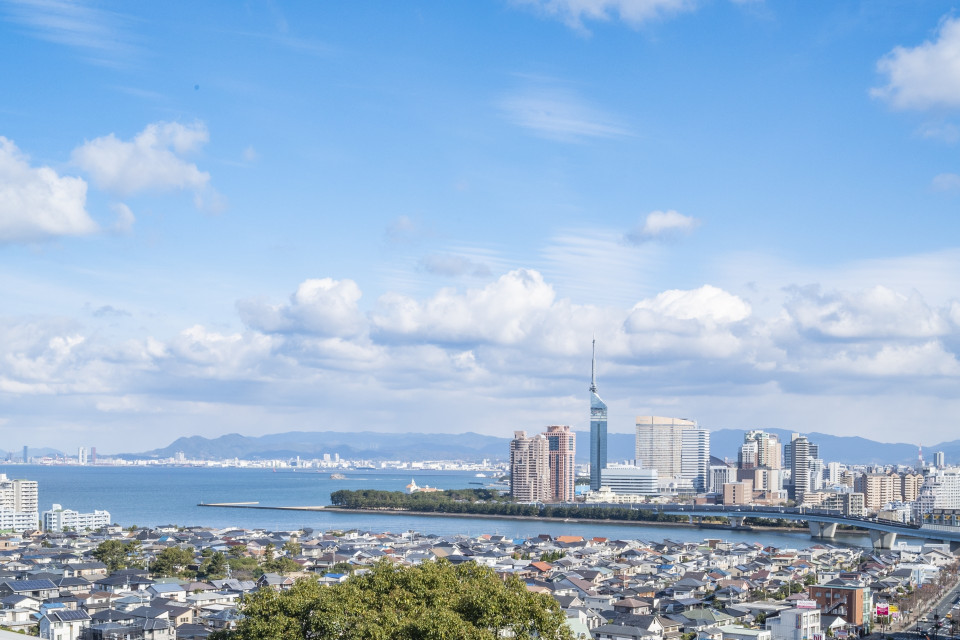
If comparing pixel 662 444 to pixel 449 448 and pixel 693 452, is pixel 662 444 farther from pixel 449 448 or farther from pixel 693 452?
pixel 449 448

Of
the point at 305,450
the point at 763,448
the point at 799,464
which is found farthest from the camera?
the point at 305,450

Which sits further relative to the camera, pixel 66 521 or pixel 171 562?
pixel 66 521

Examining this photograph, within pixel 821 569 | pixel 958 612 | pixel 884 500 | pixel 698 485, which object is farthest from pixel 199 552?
pixel 698 485

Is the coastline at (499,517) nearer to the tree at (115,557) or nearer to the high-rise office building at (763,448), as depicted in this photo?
the tree at (115,557)

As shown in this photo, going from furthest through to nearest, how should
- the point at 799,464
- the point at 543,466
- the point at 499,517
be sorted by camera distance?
the point at 799,464 → the point at 543,466 → the point at 499,517

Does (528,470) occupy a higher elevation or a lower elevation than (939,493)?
higher

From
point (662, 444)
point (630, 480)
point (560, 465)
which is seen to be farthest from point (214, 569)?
point (662, 444)

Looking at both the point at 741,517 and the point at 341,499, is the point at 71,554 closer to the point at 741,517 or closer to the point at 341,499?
the point at 341,499
